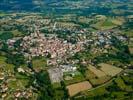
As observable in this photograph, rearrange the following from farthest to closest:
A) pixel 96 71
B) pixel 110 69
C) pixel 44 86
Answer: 1. pixel 110 69
2. pixel 96 71
3. pixel 44 86

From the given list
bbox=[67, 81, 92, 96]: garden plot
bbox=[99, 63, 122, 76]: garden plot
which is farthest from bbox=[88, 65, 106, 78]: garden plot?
bbox=[67, 81, 92, 96]: garden plot

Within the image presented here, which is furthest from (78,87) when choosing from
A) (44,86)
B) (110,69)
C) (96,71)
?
(110,69)

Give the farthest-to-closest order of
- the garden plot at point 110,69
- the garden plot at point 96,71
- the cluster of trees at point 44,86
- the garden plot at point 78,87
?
the garden plot at point 110,69
the garden plot at point 96,71
the garden plot at point 78,87
the cluster of trees at point 44,86

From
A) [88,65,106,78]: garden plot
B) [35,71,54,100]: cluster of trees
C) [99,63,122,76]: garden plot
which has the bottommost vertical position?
[99,63,122,76]: garden plot

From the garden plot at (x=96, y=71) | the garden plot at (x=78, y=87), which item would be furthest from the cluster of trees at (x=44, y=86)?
the garden plot at (x=96, y=71)

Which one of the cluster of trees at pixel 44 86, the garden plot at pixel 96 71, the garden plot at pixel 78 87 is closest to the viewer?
the cluster of trees at pixel 44 86

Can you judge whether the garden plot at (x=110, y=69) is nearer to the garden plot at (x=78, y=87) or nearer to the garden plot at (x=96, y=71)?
the garden plot at (x=96, y=71)

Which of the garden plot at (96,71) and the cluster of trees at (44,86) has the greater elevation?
the cluster of trees at (44,86)

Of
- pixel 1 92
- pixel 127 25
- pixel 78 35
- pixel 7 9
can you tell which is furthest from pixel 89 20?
pixel 1 92

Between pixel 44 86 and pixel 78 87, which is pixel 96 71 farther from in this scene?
pixel 44 86

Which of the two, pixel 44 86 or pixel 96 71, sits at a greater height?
pixel 44 86

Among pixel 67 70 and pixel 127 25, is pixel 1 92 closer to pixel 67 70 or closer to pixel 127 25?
pixel 67 70

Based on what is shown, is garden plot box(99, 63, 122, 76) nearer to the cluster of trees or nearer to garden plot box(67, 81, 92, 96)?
garden plot box(67, 81, 92, 96)
